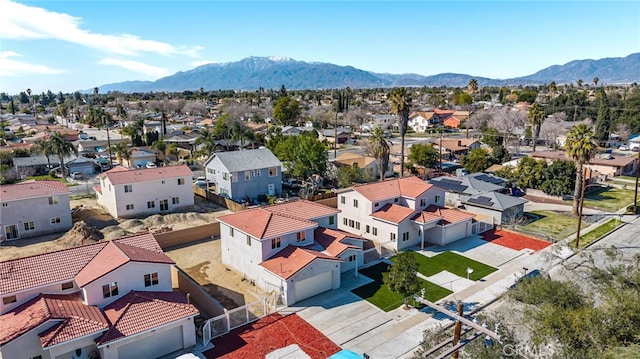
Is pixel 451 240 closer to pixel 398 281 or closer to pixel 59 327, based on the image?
pixel 398 281

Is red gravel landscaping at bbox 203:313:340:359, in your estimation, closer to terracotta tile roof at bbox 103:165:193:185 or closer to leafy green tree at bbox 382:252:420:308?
leafy green tree at bbox 382:252:420:308

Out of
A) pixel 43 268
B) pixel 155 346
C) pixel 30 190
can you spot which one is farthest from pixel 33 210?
pixel 155 346

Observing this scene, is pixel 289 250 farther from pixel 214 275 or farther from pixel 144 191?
pixel 144 191

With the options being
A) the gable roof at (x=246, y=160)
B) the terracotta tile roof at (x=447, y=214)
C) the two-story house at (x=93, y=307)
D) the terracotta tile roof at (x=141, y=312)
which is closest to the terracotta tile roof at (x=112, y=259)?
the two-story house at (x=93, y=307)

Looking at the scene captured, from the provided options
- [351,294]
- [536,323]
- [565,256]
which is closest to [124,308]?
[351,294]

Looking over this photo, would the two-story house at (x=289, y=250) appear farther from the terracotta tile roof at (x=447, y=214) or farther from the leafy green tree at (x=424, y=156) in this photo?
the leafy green tree at (x=424, y=156)

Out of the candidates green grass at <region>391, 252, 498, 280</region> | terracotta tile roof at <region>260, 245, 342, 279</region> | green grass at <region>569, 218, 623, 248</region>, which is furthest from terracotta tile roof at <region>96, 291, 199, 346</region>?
green grass at <region>569, 218, 623, 248</region>
